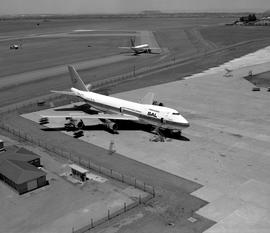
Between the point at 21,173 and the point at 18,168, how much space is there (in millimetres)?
1117

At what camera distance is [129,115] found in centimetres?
6047

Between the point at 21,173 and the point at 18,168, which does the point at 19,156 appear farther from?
the point at 21,173

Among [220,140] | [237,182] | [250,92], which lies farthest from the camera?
[250,92]

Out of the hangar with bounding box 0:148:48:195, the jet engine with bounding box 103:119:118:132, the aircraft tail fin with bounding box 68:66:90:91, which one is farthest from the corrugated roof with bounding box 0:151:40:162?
the aircraft tail fin with bounding box 68:66:90:91

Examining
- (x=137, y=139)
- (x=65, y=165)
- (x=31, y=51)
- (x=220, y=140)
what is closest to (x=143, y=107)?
(x=137, y=139)

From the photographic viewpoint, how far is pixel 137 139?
57094 millimetres

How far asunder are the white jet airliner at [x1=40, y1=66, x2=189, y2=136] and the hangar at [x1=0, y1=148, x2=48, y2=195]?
15.2 m

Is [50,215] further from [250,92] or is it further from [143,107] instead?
[250,92]

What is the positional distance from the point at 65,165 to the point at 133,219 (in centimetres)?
Result: 1579

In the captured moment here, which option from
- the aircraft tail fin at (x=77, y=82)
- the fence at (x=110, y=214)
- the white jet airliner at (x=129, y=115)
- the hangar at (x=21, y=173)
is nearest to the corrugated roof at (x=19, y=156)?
the hangar at (x=21, y=173)

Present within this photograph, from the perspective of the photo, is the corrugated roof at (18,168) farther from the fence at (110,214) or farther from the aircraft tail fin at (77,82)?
the aircraft tail fin at (77,82)

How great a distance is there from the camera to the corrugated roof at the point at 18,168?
41156mm

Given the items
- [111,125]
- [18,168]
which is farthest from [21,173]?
[111,125]

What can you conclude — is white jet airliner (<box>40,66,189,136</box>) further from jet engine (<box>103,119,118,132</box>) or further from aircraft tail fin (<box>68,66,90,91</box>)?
aircraft tail fin (<box>68,66,90,91</box>)
